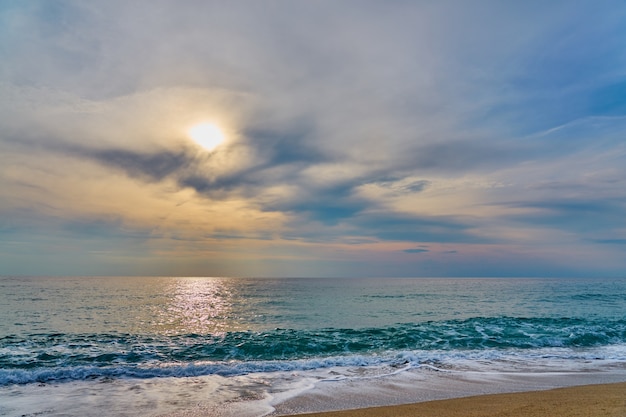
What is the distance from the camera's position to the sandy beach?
26.0 ft

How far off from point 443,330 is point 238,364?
1490 centimetres

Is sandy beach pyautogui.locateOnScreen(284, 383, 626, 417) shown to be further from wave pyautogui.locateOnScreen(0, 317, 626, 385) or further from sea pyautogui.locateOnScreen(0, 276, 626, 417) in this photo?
wave pyautogui.locateOnScreen(0, 317, 626, 385)

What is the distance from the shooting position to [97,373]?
14148mm

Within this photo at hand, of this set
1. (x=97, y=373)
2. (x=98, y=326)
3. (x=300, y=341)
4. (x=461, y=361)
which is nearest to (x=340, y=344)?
(x=300, y=341)

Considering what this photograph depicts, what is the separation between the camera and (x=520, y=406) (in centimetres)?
859

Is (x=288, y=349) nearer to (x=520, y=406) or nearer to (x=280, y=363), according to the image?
(x=280, y=363)

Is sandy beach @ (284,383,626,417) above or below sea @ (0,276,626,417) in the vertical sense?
above

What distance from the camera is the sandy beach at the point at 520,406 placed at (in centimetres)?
792

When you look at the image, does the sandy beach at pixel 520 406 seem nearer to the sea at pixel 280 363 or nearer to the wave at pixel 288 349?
the sea at pixel 280 363

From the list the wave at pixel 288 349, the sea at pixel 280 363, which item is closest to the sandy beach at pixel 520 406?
the sea at pixel 280 363

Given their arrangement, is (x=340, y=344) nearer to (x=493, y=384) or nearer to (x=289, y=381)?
(x=289, y=381)

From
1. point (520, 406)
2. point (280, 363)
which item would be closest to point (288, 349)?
point (280, 363)

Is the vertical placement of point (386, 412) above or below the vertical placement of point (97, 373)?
above

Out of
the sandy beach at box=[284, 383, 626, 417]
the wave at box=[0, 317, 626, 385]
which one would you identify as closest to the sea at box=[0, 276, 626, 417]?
the wave at box=[0, 317, 626, 385]
